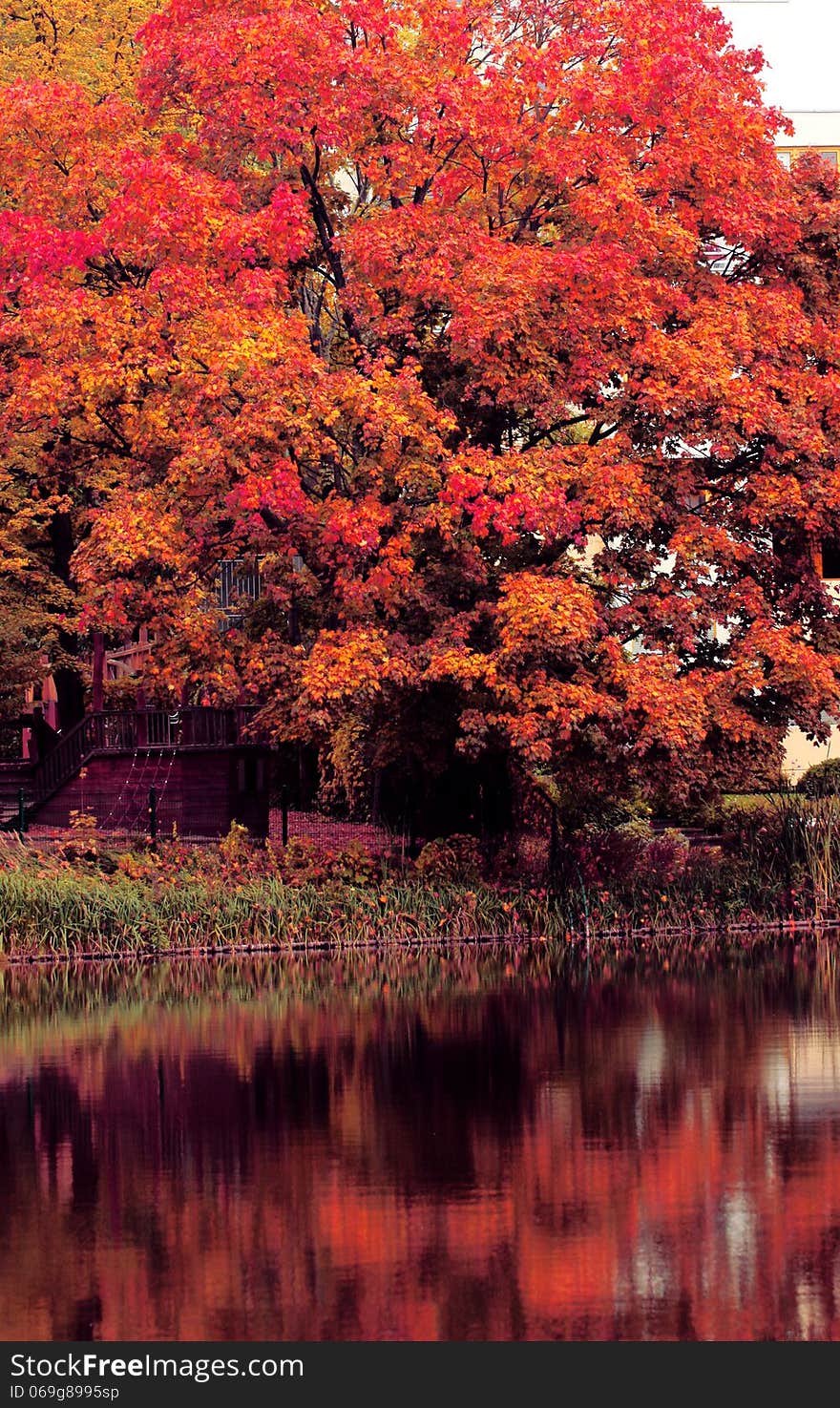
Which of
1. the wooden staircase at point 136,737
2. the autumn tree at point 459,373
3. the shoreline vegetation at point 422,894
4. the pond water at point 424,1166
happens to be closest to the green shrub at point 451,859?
the shoreline vegetation at point 422,894

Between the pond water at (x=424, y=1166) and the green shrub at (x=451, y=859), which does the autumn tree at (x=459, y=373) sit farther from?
the pond water at (x=424, y=1166)

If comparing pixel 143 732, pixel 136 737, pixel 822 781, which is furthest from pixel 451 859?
pixel 136 737

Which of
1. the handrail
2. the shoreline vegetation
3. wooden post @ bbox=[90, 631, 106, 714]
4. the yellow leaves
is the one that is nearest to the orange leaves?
the shoreline vegetation

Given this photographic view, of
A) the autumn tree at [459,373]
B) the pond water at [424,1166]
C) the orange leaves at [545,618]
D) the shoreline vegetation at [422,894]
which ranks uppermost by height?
the autumn tree at [459,373]

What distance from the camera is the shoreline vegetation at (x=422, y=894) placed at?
104 feet

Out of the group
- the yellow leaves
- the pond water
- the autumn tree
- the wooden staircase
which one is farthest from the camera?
the yellow leaves

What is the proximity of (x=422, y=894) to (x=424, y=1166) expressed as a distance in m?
19.2

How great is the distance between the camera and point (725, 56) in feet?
114

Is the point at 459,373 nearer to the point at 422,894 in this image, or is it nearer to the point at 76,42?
the point at 422,894

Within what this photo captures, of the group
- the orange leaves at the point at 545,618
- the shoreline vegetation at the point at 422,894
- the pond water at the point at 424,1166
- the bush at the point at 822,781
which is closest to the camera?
the pond water at the point at 424,1166

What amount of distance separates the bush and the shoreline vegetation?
362cm

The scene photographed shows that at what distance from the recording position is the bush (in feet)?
134

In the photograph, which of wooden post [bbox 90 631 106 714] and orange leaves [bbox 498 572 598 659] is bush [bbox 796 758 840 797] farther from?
wooden post [bbox 90 631 106 714]

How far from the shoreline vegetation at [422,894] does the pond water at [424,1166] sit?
20.3 feet
